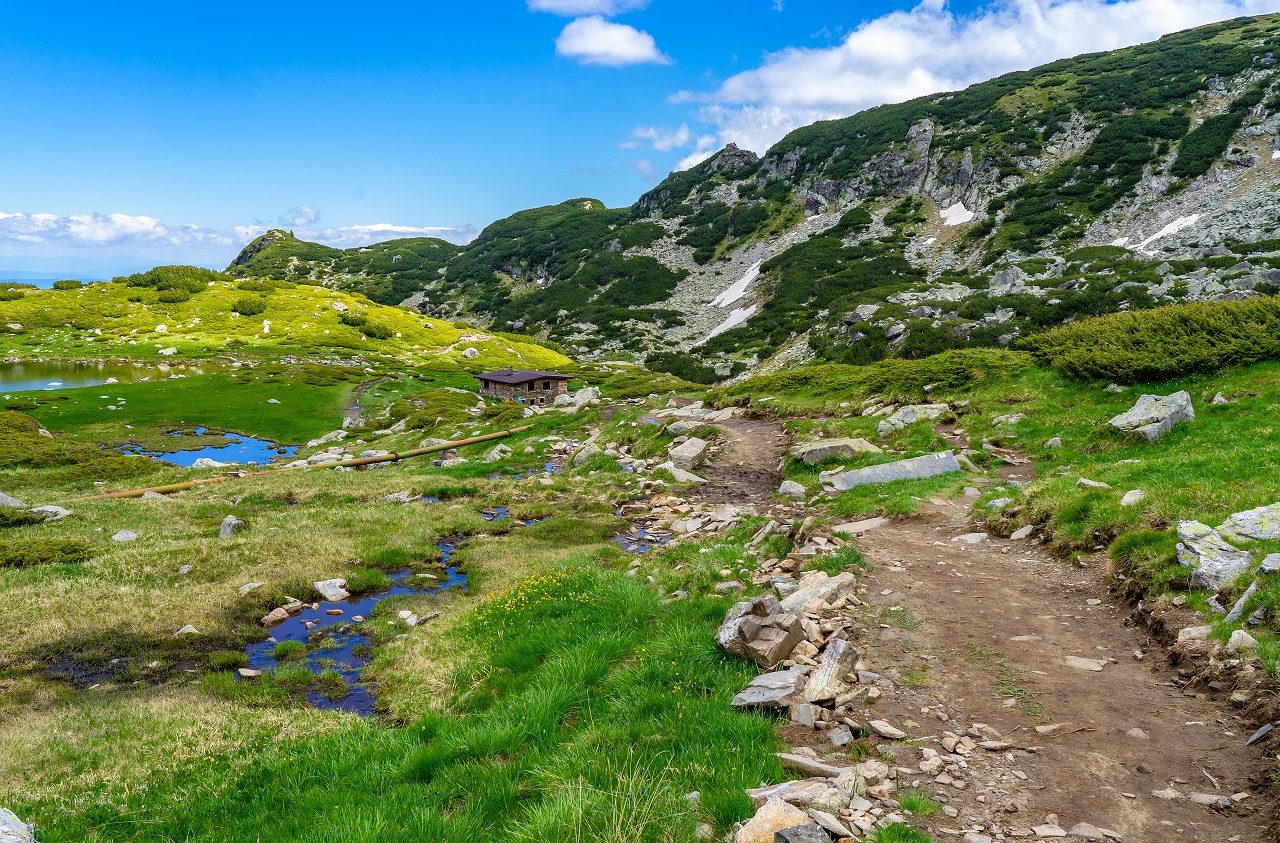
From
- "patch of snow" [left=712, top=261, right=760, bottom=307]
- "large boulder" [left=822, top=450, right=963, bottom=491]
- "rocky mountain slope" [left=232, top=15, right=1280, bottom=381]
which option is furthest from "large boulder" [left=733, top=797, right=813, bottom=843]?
"patch of snow" [left=712, top=261, right=760, bottom=307]

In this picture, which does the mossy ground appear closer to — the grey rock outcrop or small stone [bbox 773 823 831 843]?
the grey rock outcrop

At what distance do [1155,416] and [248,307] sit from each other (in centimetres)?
14156

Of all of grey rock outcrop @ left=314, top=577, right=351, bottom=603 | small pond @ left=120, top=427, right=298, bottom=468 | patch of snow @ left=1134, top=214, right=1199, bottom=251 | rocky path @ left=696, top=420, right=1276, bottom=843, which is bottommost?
small pond @ left=120, top=427, right=298, bottom=468

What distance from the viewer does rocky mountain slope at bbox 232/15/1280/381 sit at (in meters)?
71.2

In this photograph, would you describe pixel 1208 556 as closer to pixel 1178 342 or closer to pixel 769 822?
pixel 769 822

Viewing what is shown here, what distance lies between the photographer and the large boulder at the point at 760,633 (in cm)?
981

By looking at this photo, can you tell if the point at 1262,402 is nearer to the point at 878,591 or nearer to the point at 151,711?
the point at 878,591

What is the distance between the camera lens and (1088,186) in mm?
115562

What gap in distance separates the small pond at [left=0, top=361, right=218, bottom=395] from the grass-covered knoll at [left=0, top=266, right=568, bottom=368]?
7.08 meters

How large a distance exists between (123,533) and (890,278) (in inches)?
4699

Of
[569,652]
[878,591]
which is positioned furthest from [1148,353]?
[569,652]

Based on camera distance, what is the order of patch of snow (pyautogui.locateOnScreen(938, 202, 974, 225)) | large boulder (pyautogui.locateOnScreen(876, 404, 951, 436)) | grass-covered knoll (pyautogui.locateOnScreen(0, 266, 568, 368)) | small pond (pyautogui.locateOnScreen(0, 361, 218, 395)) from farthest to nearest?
1. patch of snow (pyautogui.locateOnScreen(938, 202, 974, 225))
2. grass-covered knoll (pyautogui.locateOnScreen(0, 266, 568, 368))
3. small pond (pyautogui.locateOnScreen(0, 361, 218, 395))
4. large boulder (pyautogui.locateOnScreen(876, 404, 951, 436))

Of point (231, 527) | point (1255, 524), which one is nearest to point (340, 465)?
point (231, 527)

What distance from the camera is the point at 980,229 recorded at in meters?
121
